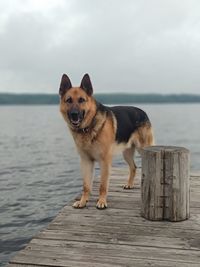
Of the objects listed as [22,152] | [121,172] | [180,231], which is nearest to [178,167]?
[180,231]

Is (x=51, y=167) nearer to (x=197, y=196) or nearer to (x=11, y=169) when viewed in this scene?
(x=11, y=169)

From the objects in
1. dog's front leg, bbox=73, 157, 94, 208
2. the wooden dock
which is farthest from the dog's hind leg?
the wooden dock

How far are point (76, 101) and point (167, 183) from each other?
6.70ft

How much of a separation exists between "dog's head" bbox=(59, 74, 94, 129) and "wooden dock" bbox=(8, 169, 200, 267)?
1.58m

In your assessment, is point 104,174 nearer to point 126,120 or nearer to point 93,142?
point 93,142

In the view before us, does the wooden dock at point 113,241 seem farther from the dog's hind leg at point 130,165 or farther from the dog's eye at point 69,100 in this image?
the dog's eye at point 69,100

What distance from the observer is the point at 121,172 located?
1023 cm

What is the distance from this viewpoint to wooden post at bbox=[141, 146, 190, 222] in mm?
6133

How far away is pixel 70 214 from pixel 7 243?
396 centimetres

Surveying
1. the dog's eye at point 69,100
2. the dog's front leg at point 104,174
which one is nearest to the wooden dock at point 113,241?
the dog's front leg at point 104,174

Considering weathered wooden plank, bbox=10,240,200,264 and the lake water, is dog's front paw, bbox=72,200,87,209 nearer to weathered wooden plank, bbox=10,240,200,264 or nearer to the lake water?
weathered wooden plank, bbox=10,240,200,264

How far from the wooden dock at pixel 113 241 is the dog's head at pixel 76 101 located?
158cm

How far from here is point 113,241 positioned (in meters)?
5.36

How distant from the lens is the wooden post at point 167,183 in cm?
613
